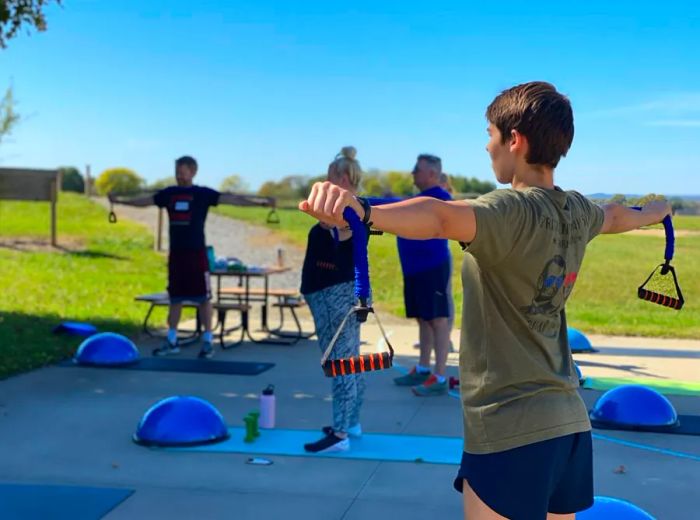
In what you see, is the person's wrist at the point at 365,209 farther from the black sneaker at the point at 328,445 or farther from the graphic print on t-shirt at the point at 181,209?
the graphic print on t-shirt at the point at 181,209

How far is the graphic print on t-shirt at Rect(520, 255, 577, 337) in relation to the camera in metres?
2.45

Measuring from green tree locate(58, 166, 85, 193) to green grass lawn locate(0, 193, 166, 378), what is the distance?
122ft

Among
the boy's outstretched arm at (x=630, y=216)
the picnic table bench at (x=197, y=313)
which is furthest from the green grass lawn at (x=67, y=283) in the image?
the boy's outstretched arm at (x=630, y=216)

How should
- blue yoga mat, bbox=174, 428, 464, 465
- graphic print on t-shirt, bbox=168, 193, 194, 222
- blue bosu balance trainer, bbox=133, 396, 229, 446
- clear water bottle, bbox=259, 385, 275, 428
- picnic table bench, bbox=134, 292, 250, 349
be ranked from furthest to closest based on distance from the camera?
1. picnic table bench, bbox=134, 292, 250, 349
2. graphic print on t-shirt, bbox=168, 193, 194, 222
3. clear water bottle, bbox=259, 385, 275, 428
4. blue bosu balance trainer, bbox=133, 396, 229, 446
5. blue yoga mat, bbox=174, 428, 464, 465

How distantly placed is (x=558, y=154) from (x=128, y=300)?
1331 cm

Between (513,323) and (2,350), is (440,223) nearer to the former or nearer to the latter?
(513,323)

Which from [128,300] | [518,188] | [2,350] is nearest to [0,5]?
[2,350]

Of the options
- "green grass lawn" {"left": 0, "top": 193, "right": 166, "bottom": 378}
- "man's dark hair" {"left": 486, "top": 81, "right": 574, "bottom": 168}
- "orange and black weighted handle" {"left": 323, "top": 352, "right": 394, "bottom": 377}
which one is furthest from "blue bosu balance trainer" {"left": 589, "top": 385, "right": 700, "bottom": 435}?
"green grass lawn" {"left": 0, "top": 193, "right": 166, "bottom": 378}

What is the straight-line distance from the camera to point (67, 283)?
17.1 m

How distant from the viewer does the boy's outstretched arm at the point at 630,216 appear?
2971 millimetres

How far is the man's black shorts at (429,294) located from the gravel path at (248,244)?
38.8 feet

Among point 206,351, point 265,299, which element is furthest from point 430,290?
point 265,299

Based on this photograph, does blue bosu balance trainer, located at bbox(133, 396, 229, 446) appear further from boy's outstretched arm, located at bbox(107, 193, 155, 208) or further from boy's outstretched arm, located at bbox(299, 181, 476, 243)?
boy's outstretched arm, located at bbox(299, 181, 476, 243)

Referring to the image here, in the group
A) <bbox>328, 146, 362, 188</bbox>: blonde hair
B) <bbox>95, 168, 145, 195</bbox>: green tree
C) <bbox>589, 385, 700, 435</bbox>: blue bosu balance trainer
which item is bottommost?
<bbox>589, 385, 700, 435</bbox>: blue bosu balance trainer
